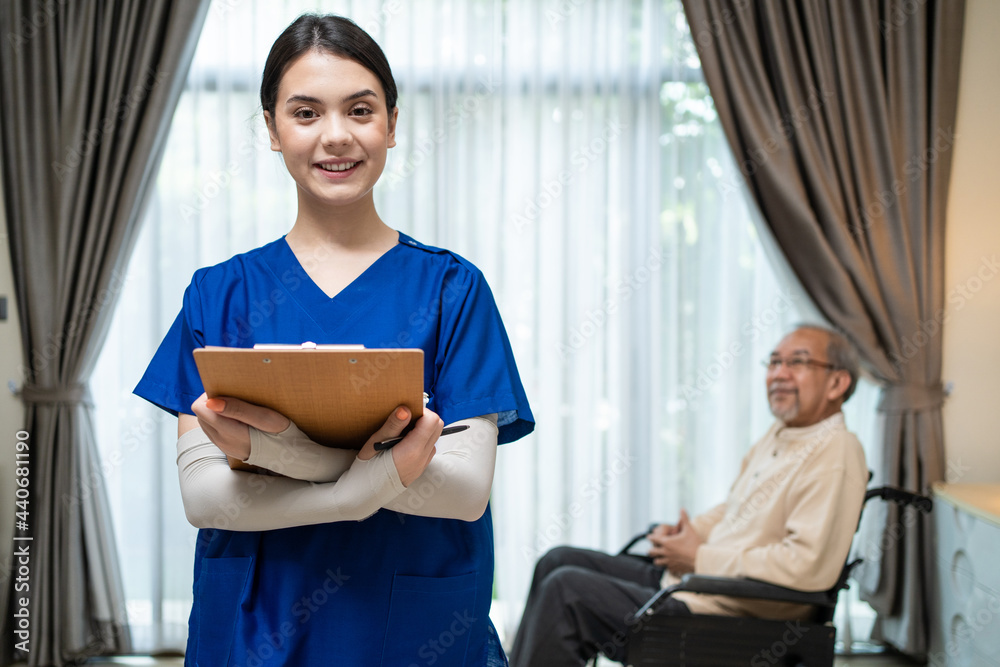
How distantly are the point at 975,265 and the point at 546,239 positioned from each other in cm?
165

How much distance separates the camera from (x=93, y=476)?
287cm

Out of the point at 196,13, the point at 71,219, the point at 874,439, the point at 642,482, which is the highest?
the point at 196,13

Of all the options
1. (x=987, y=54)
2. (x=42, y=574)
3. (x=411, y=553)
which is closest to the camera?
(x=411, y=553)

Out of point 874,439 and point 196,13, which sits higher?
point 196,13

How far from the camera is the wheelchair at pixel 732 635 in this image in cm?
211

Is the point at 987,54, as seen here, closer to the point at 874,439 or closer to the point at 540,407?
the point at 874,439

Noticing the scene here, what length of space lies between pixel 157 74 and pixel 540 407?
1.90 metres

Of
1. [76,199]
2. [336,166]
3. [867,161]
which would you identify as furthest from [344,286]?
[867,161]

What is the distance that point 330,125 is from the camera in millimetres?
998

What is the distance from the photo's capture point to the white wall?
298 centimetres

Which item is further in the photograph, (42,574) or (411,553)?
(42,574)

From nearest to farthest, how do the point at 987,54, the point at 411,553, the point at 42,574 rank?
the point at 411,553 < the point at 42,574 < the point at 987,54

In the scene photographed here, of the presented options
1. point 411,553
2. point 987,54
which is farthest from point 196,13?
point 987,54

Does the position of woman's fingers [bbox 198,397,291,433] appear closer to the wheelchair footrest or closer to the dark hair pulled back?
the dark hair pulled back
